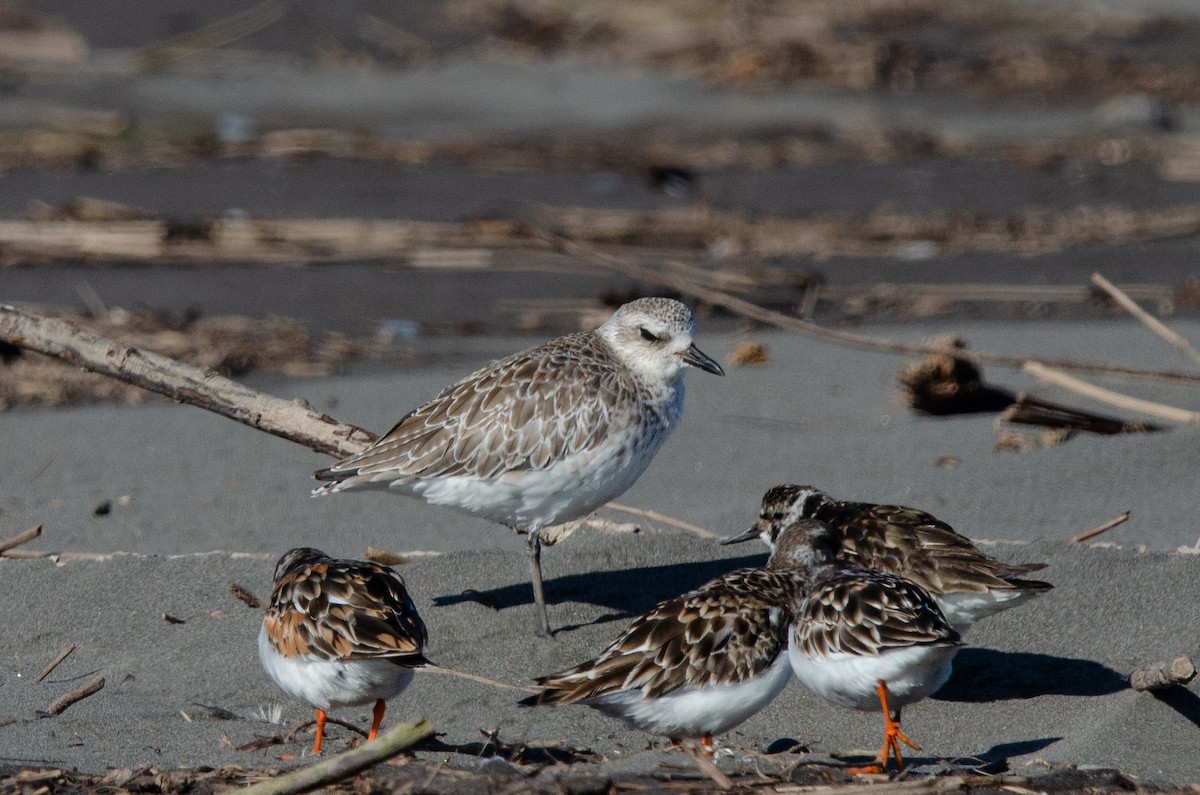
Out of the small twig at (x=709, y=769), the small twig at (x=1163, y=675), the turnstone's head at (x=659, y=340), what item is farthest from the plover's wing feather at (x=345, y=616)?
the small twig at (x=1163, y=675)

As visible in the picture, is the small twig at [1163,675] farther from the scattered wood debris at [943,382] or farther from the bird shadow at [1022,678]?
the scattered wood debris at [943,382]

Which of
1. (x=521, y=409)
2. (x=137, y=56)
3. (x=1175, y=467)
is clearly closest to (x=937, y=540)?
(x=521, y=409)

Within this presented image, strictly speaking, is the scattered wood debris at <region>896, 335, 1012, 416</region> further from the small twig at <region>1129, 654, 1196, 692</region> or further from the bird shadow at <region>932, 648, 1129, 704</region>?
the small twig at <region>1129, 654, 1196, 692</region>

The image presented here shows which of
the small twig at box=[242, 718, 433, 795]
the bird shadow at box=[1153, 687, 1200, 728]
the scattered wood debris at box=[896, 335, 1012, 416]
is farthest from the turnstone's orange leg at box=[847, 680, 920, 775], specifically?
the scattered wood debris at box=[896, 335, 1012, 416]

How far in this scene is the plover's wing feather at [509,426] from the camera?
584 cm

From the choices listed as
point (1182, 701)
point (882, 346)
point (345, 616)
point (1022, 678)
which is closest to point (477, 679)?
point (345, 616)

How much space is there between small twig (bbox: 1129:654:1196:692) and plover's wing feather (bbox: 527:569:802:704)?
3.49 feet

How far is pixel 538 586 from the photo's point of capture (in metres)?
5.62

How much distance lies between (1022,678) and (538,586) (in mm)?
1681

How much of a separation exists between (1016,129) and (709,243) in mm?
4576

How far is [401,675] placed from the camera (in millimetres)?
4613

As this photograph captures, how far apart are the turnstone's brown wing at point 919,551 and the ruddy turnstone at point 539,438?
81cm

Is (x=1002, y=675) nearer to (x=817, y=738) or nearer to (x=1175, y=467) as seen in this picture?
(x=817, y=738)

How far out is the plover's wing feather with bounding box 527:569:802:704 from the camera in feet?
14.7
